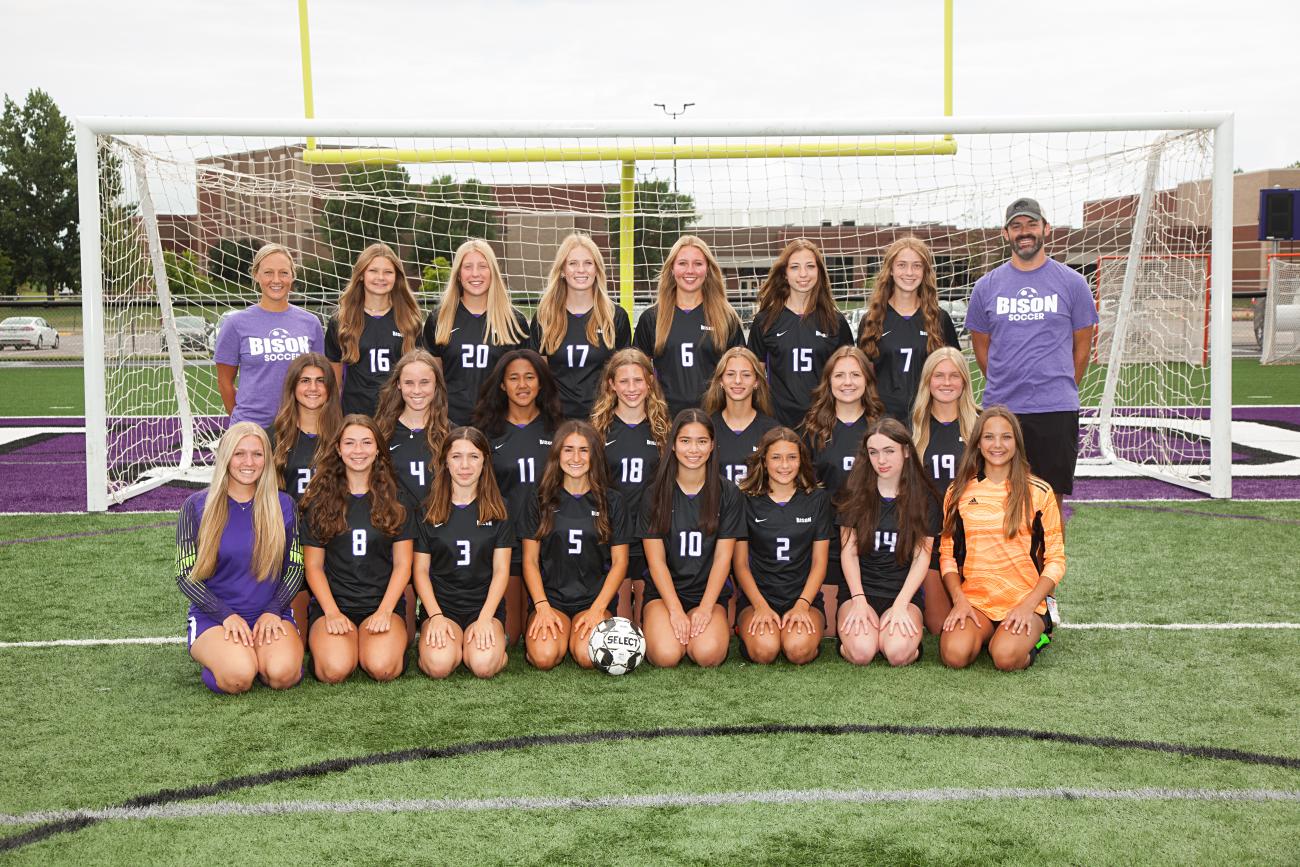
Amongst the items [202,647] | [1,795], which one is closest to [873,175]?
[202,647]

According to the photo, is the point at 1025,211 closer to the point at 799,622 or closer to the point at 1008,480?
the point at 1008,480

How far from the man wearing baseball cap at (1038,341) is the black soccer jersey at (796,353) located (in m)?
0.74

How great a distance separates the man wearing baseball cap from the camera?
17.8 ft

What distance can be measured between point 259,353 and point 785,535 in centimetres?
270

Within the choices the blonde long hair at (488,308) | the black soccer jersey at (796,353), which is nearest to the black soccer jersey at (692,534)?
the black soccer jersey at (796,353)

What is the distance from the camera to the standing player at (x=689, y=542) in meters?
4.66

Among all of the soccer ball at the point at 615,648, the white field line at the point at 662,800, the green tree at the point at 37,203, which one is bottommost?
the white field line at the point at 662,800

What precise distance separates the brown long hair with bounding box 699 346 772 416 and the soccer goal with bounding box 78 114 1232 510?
95.0 inches

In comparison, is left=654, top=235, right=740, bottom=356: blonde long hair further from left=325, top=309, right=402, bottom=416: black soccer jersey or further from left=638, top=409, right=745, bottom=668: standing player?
left=325, top=309, right=402, bottom=416: black soccer jersey

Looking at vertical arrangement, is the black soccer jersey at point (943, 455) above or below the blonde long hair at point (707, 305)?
below

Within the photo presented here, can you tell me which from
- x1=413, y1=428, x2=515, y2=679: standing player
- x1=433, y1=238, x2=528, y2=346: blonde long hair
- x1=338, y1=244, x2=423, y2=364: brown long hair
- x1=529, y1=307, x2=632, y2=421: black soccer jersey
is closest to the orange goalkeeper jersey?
x1=529, y1=307, x2=632, y2=421: black soccer jersey

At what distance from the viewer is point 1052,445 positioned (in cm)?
546

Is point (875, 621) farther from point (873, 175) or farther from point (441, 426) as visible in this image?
point (873, 175)

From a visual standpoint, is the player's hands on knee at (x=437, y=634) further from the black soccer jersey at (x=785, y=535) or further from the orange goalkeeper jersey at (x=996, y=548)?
the orange goalkeeper jersey at (x=996, y=548)
